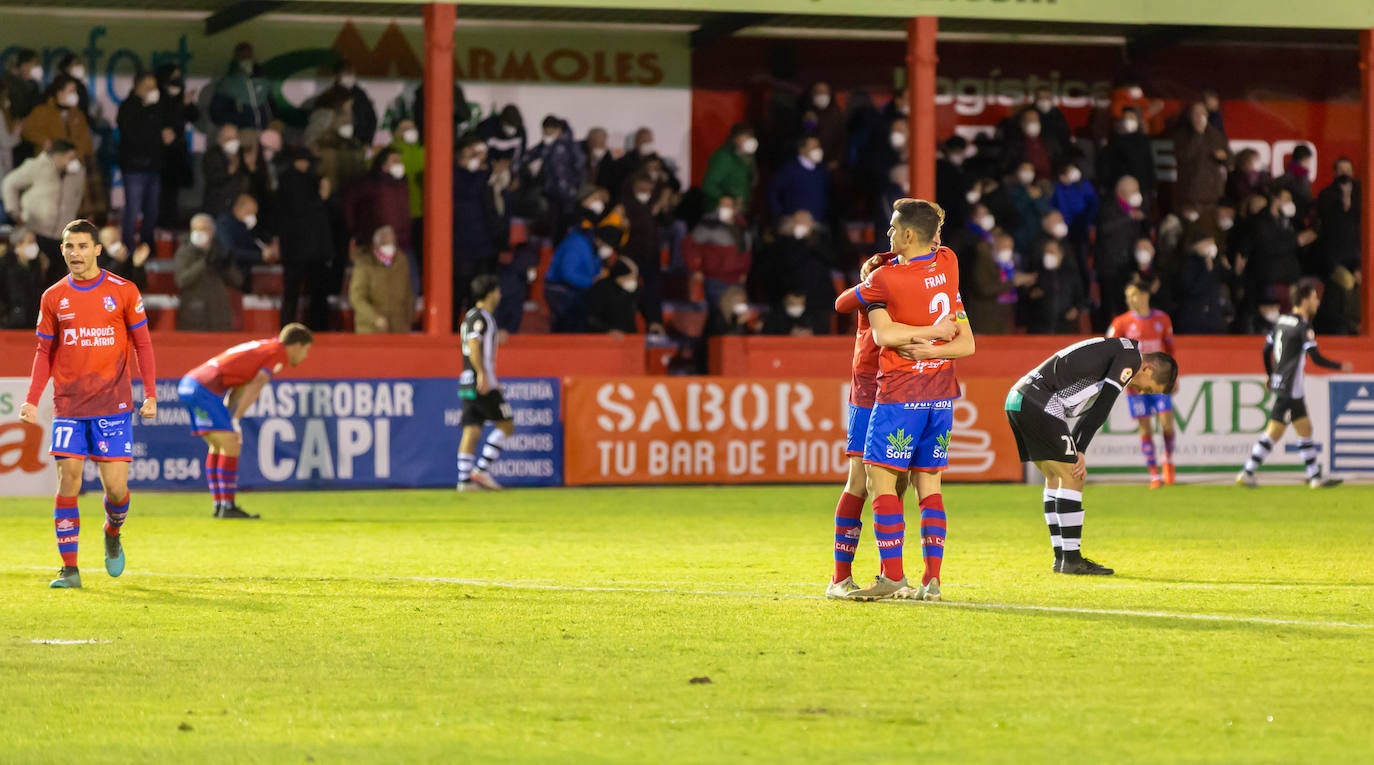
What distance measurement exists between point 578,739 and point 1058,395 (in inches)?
248

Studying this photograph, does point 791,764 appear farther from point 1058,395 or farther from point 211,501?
point 211,501

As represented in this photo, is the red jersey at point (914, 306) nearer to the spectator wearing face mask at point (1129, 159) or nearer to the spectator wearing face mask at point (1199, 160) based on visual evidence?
the spectator wearing face mask at point (1129, 159)

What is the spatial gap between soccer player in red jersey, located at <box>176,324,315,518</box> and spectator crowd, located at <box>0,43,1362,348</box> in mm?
4747

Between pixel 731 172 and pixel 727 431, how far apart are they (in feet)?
13.3

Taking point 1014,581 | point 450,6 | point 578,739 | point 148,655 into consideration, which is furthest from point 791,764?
point 450,6

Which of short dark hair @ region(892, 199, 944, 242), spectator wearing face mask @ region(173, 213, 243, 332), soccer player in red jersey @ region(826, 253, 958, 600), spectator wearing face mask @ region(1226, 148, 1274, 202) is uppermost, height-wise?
spectator wearing face mask @ region(1226, 148, 1274, 202)

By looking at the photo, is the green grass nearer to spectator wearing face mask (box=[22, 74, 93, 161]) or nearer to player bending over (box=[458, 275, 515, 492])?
player bending over (box=[458, 275, 515, 492])

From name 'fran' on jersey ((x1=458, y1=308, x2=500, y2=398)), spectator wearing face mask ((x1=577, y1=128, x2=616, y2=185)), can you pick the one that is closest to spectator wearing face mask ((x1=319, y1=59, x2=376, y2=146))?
spectator wearing face mask ((x1=577, y1=128, x2=616, y2=185))

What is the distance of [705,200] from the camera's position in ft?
84.7

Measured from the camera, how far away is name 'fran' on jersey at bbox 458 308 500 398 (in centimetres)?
2142

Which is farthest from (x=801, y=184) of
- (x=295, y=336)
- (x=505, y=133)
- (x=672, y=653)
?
(x=672, y=653)

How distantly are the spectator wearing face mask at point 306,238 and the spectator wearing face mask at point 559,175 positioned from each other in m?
2.82

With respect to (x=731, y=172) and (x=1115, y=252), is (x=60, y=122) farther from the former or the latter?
(x=1115, y=252)

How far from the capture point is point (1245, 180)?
28281mm
